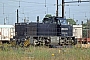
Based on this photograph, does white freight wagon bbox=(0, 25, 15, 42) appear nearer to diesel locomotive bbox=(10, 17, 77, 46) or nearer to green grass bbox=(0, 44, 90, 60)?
diesel locomotive bbox=(10, 17, 77, 46)

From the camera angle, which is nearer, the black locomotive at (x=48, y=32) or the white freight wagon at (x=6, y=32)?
the black locomotive at (x=48, y=32)

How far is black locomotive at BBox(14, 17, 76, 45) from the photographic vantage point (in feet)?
102

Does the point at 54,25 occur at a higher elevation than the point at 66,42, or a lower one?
higher

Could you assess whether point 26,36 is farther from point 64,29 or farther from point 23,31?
point 64,29

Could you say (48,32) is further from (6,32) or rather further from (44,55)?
(44,55)

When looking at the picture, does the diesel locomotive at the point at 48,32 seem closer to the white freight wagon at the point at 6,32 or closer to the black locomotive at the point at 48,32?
the black locomotive at the point at 48,32

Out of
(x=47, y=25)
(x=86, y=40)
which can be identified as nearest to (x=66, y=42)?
(x=47, y=25)

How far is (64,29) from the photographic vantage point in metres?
31.8

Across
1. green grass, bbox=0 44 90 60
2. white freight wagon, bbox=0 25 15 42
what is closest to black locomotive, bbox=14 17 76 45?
white freight wagon, bbox=0 25 15 42

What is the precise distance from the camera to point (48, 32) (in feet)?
105

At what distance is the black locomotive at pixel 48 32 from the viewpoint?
31.2m

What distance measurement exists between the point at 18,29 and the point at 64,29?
5486mm

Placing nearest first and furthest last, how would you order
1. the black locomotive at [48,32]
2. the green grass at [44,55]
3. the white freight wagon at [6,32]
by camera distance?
the green grass at [44,55]
the black locomotive at [48,32]
the white freight wagon at [6,32]

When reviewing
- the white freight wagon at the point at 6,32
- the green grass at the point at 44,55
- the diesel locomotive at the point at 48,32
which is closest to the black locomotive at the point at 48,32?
the diesel locomotive at the point at 48,32
